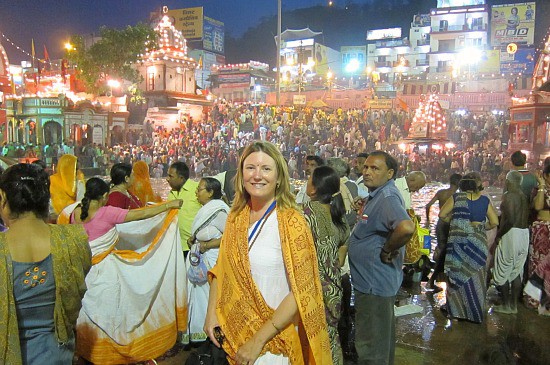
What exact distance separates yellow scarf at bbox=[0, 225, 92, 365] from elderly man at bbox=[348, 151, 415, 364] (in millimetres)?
1973

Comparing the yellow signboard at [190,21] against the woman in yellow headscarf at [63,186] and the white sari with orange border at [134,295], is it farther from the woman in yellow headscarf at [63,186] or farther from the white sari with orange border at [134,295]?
the white sari with orange border at [134,295]

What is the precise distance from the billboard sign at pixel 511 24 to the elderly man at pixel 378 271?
192 feet

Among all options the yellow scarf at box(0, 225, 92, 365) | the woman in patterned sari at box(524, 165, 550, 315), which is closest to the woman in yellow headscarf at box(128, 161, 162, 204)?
the yellow scarf at box(0, 225, 92, 365)

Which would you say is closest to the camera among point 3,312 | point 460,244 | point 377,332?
point 3,312

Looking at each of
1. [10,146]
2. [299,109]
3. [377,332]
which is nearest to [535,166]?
[299,109]

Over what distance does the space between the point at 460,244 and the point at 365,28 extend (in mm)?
89117

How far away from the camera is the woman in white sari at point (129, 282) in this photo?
11.9 feet

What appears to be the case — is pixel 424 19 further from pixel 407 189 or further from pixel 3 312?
pixel 3 312

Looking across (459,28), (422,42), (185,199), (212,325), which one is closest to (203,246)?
(185,199)

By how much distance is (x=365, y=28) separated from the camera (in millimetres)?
86938

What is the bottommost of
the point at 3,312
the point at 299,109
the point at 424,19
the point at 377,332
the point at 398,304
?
the point at 398,304

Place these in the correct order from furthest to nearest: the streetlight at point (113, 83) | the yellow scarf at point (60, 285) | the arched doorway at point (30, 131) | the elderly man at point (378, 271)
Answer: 1. the streetlight at point (113, 83)
2. the arched doorway at point (30, 131)
3. the elderly man at point (378, 271)
4. the yellow scarf at point (60, 285)

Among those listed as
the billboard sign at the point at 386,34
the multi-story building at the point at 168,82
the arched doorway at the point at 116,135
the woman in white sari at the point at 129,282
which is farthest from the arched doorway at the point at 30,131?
the billboard sign at the point at 386,34

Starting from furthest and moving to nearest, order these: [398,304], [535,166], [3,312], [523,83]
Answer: [523,83] < [535,166] < [398,304] < [3,312]
